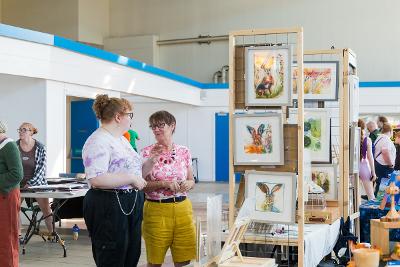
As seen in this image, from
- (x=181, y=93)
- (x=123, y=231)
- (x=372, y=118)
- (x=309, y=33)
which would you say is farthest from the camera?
(x=309, y=33)

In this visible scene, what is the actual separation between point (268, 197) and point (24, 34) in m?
5.03

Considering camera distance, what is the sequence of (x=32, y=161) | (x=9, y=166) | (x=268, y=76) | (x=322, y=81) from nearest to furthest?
(x=268, y=76)
(x=9, y=166)
(x=322, y=81)
(x=32, y=161)

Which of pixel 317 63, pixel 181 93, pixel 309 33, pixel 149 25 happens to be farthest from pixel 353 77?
pixel 149 25

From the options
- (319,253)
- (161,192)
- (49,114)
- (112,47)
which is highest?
(112,47)

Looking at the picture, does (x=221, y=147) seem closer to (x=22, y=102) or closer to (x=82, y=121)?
(x=82, y=121)

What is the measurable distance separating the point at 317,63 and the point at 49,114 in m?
4.35

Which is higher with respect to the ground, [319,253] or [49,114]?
[49,114]

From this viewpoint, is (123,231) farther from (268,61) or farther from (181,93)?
(181,93)

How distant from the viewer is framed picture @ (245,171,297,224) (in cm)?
360

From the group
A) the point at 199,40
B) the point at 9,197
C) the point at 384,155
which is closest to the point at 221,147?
the point at 199,40

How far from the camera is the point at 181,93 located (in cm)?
1405

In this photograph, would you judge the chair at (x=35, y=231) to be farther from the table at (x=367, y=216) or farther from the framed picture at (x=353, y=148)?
the framed picture at (x=353, y=148)

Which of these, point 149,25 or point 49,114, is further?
point 149,25

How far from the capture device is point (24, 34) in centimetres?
773
